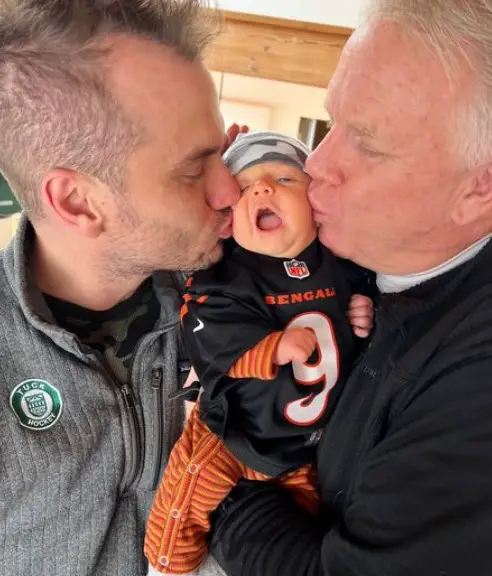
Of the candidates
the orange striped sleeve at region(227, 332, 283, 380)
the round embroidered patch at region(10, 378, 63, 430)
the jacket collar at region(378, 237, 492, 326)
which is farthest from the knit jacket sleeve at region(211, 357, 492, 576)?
the round embroidered patch at region(10, 378, 63, 430)

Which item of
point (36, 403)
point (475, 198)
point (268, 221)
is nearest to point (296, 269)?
point (268, 221)

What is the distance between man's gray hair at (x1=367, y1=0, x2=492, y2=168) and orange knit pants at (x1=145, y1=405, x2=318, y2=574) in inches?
27.9

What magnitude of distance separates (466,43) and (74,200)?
2.44 feet

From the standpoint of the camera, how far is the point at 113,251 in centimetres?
115

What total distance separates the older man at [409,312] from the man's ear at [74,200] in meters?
0.43

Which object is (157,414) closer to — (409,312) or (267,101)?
(409,312)

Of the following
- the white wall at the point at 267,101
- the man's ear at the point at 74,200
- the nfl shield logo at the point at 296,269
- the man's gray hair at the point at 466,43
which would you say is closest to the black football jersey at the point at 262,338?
the nfl shield logo at the point at 296,269

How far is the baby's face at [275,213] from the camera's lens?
42.6 inches

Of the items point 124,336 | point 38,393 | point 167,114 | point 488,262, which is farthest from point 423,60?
point 38,393

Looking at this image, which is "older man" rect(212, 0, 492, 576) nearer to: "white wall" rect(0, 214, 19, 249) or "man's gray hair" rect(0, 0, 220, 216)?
"man's gray hair" rect(0, 0, 220, 216)

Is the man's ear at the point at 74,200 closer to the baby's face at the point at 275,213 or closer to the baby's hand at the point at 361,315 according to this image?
the baby's face at the point at 275,213

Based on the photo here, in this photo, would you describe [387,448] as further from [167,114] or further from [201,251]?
[167,114]

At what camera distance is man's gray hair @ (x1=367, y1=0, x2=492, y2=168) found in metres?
0.84

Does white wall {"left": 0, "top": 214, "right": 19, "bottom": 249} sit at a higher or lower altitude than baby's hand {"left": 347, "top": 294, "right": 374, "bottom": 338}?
lower
